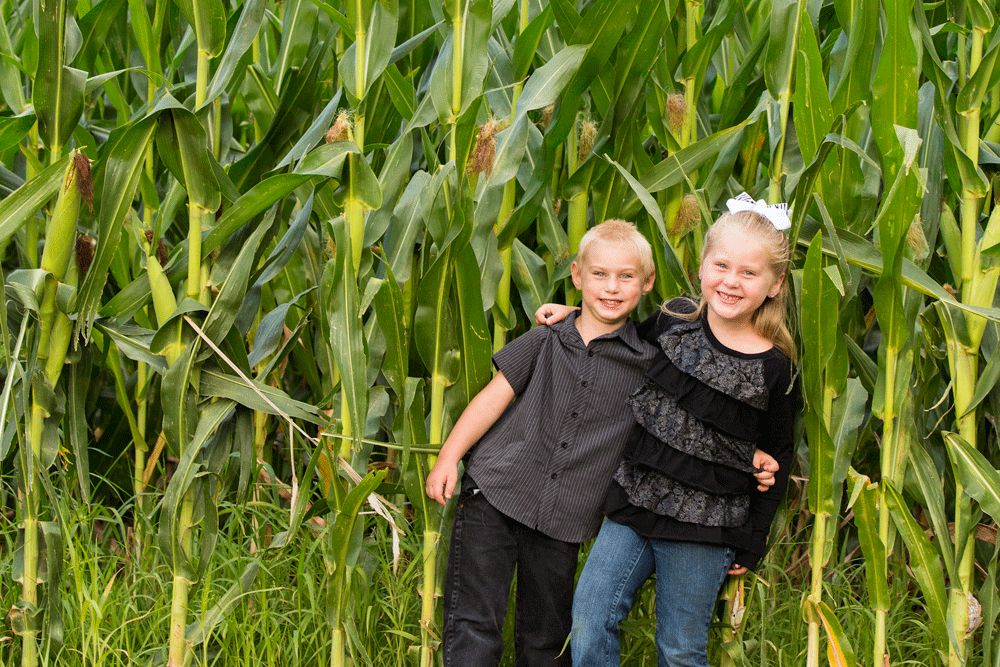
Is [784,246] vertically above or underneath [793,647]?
above

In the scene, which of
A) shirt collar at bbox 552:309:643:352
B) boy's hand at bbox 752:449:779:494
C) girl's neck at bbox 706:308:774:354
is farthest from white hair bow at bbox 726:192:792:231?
boy's hand at bbox 752:449:779:494

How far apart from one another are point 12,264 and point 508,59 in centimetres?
172

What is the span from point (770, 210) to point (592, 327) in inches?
18.3

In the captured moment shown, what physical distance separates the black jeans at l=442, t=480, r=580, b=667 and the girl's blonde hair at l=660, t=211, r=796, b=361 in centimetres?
60

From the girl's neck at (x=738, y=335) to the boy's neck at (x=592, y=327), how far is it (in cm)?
21

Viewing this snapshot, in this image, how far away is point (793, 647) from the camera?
6.80 ft

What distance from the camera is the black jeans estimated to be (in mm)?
1856

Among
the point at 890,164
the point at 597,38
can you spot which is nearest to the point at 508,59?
the point at 597,38

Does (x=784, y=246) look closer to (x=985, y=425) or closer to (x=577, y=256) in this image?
(x=577, y=256)

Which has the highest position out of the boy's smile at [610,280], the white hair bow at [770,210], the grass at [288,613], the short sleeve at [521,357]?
the white hair bow at [770,210]

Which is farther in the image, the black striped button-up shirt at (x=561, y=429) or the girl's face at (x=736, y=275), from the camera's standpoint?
the black striped button-up shirt at (x=561, y=429)

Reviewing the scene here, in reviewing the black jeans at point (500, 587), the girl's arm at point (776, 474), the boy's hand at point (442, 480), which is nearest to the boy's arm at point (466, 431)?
the boy's hand at point (442, 480)

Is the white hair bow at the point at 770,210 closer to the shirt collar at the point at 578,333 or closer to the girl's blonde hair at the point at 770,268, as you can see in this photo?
the girl's blonde hair at the point at 770,268

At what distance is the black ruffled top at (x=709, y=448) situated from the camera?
5.88ft
